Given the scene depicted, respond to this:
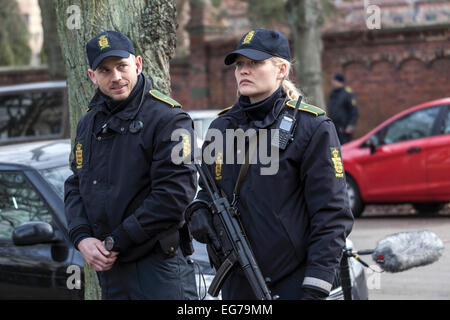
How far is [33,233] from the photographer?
4984 mm

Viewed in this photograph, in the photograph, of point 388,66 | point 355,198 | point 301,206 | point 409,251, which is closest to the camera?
point 301,206

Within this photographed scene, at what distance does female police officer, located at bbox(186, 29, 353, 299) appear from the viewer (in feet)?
11.0

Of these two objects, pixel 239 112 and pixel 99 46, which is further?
pixel 99 46

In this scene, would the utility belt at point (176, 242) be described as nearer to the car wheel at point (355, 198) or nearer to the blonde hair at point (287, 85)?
the blonde hair at point (287, 85)

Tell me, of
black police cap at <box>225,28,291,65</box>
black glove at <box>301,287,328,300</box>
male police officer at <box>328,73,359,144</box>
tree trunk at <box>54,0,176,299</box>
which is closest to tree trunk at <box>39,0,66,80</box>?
male police officer at <box>328,73,359,144</box>

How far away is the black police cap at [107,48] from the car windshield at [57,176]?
1.74m

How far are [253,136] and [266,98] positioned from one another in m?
0.18

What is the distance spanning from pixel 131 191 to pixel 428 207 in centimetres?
859

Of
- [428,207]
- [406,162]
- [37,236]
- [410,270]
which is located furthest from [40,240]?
[428,207]

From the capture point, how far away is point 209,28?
65.6 ft

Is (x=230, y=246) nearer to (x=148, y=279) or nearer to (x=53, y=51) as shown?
(x=148, y=279)

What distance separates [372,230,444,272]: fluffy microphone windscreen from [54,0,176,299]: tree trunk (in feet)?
5.34
